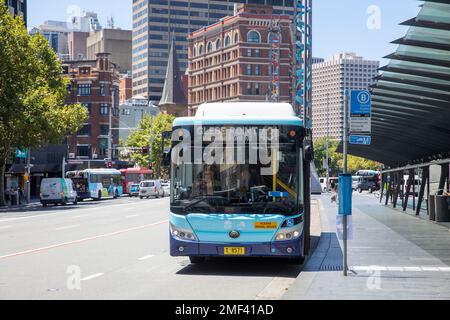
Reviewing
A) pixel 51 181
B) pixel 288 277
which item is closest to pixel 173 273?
pixel 288 277

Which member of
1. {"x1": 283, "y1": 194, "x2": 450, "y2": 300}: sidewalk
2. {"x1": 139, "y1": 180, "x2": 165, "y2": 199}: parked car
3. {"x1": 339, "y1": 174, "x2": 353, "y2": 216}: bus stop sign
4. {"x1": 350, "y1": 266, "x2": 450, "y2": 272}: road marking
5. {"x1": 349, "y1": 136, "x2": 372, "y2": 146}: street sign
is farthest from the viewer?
{"x1": 139, "y1": 180, "x2": 165, "y2": 199}: parked car

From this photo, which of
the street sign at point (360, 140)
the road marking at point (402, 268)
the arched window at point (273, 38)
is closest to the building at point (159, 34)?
the arched window at point (273, 38)

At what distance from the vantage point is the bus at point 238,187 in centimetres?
1450

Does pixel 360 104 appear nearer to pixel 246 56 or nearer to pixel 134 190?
pixel 134 190

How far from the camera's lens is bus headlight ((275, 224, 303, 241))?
14484 mm

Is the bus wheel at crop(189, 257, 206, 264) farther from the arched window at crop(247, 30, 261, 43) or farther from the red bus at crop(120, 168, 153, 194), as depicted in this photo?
the arched window at crop(247, 30, 261, 43)

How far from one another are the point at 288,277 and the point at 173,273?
7.20 ft

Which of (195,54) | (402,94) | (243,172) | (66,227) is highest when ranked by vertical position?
(195,54)

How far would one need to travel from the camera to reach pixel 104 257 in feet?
58.1

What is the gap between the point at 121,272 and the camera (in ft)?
48.3

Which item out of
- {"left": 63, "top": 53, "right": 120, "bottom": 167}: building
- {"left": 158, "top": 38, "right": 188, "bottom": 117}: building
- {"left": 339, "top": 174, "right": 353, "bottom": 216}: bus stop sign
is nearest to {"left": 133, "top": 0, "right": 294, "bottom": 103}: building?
{"left": 158, "top": 38, "right": 188, "bottom": 117}: building

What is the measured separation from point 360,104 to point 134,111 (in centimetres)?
17264

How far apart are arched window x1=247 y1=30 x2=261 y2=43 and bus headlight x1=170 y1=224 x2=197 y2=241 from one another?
132 metres

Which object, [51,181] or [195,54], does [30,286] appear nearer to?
[51,181]
